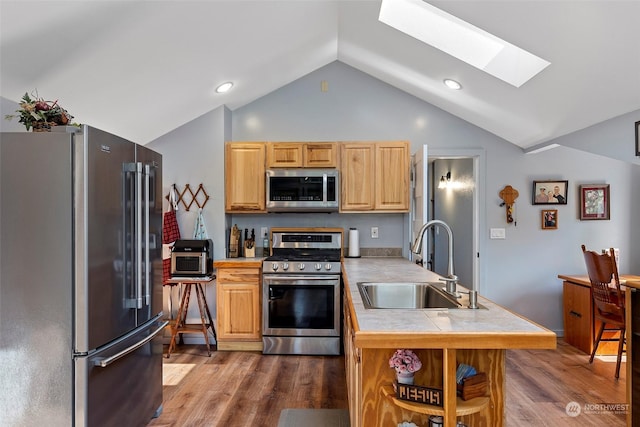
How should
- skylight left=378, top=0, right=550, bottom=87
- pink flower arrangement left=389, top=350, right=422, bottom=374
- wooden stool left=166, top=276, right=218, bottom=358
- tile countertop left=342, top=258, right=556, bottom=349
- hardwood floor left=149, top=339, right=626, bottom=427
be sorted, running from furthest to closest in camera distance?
wooden stool left=166, top=276, right=218, bottom=358, skylight left=378, top=0, right=550, bottom=87, hardwood floor left=149, top=339, right=626, bottom=427, pink flower arrangement left=389, top=350, right=422, bottom=374, tile countertop left=342, top=258, right=556, bottom=349

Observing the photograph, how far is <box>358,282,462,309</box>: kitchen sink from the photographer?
233cm

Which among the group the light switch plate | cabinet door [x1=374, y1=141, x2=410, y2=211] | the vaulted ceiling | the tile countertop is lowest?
the tile countertop

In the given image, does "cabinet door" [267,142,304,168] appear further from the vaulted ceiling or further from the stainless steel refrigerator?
the stainless steel refrigerator

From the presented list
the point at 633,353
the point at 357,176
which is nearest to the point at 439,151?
the point at 357,176

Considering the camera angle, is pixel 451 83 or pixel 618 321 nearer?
pixel 618 321

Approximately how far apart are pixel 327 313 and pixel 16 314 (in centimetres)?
253

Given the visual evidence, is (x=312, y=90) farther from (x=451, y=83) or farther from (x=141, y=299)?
(x=141, y=299)

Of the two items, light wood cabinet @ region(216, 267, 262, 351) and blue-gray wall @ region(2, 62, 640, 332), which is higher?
blue-gray wall @ region(2, 62, 640, 332)

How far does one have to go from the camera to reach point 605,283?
3355 millimetres

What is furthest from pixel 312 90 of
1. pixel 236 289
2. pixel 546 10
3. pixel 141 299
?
pixel 141 299

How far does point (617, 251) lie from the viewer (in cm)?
420

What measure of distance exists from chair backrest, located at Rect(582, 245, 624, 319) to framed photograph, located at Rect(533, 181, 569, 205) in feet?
3.01

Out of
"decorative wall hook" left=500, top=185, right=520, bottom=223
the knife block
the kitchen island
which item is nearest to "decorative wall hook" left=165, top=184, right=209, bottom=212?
the knife block

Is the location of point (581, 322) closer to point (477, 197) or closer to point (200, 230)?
point (477, 197)
